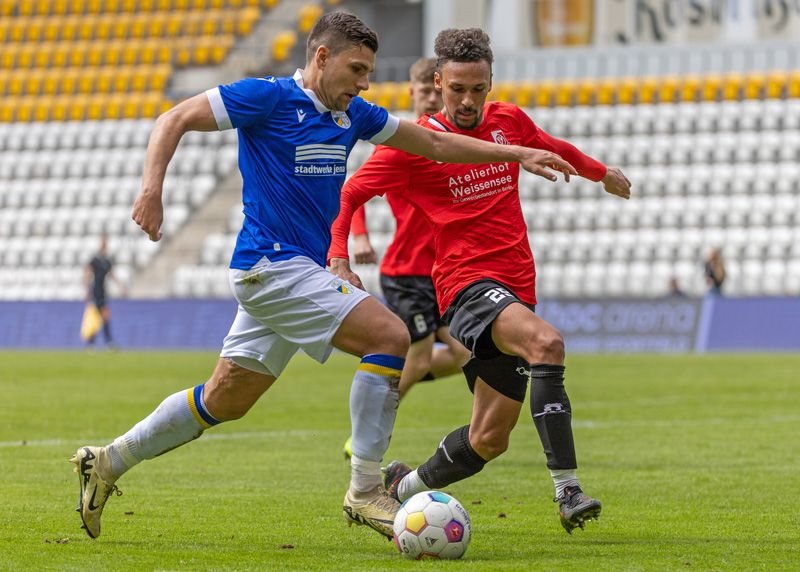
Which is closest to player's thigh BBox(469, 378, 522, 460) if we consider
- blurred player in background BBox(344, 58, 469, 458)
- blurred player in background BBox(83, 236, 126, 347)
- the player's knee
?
the player's knee

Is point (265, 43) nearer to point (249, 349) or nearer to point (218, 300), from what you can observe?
point (218, 300)

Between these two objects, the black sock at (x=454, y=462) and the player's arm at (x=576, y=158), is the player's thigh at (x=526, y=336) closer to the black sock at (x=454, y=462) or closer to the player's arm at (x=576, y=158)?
the black sock at (x=454, y=462)

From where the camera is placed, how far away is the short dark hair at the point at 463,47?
22.0ft

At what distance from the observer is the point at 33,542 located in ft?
19.4

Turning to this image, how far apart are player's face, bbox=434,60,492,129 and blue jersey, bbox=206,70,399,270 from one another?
0.83 meters

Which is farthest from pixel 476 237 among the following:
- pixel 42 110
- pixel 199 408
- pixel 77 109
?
pixel 42 110

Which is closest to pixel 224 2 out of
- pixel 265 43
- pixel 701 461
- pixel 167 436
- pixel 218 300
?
pixel 265 43

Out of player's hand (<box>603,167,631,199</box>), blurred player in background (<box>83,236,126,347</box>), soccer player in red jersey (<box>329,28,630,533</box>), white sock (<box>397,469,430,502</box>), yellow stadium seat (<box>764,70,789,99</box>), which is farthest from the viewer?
yellow stadium seat (<box>764,70,789,99</box>)

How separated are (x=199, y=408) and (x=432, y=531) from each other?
1.22m

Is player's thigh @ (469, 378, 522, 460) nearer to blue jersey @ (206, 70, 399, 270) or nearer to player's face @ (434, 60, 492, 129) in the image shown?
blue jersey @ (206, 70, 399, 270)

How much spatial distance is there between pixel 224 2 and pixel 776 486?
1158 inches

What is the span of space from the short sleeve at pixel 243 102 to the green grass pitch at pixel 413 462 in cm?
171

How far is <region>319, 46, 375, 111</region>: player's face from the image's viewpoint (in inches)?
239

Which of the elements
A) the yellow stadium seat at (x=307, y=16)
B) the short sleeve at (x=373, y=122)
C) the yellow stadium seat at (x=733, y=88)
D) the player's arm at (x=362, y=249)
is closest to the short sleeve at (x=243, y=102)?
the short sleeve at (x=373, y=122)
